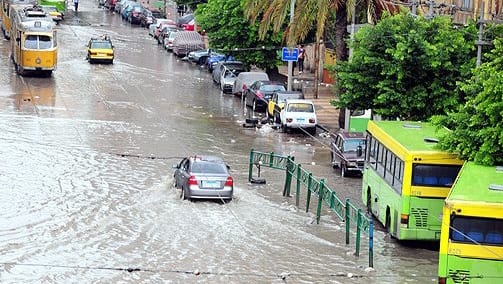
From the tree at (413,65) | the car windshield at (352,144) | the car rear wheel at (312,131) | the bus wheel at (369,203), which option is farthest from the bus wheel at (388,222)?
the car rear wheel at (312,131)

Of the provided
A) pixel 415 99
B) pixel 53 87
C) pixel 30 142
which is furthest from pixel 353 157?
pixel 53 87

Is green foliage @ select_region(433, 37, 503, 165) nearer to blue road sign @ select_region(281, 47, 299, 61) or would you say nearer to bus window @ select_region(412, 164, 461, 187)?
bus window @ select_region(412, 164, 461, 187)

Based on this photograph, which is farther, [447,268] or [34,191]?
[34,191]

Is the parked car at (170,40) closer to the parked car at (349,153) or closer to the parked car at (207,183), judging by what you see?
the parked car at (349,153)

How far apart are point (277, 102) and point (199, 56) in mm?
25185

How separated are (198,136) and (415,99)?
1178cm

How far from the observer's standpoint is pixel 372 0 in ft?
167

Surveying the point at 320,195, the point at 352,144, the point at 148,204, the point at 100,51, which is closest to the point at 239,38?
the point at 100,51

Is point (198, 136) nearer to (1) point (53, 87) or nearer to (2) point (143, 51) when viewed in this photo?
(1) point (53, 87)

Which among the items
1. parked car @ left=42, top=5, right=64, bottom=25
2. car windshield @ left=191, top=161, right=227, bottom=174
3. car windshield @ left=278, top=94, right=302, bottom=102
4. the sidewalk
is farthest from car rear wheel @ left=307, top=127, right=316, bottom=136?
parked car @ left=42, top=5, right=64, bottom=25

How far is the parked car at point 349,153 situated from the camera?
A: 4175cm

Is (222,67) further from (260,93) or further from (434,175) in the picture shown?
(434,175)

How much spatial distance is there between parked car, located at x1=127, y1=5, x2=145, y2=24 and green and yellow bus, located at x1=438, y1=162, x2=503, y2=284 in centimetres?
8485

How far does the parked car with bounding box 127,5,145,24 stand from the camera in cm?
10738
